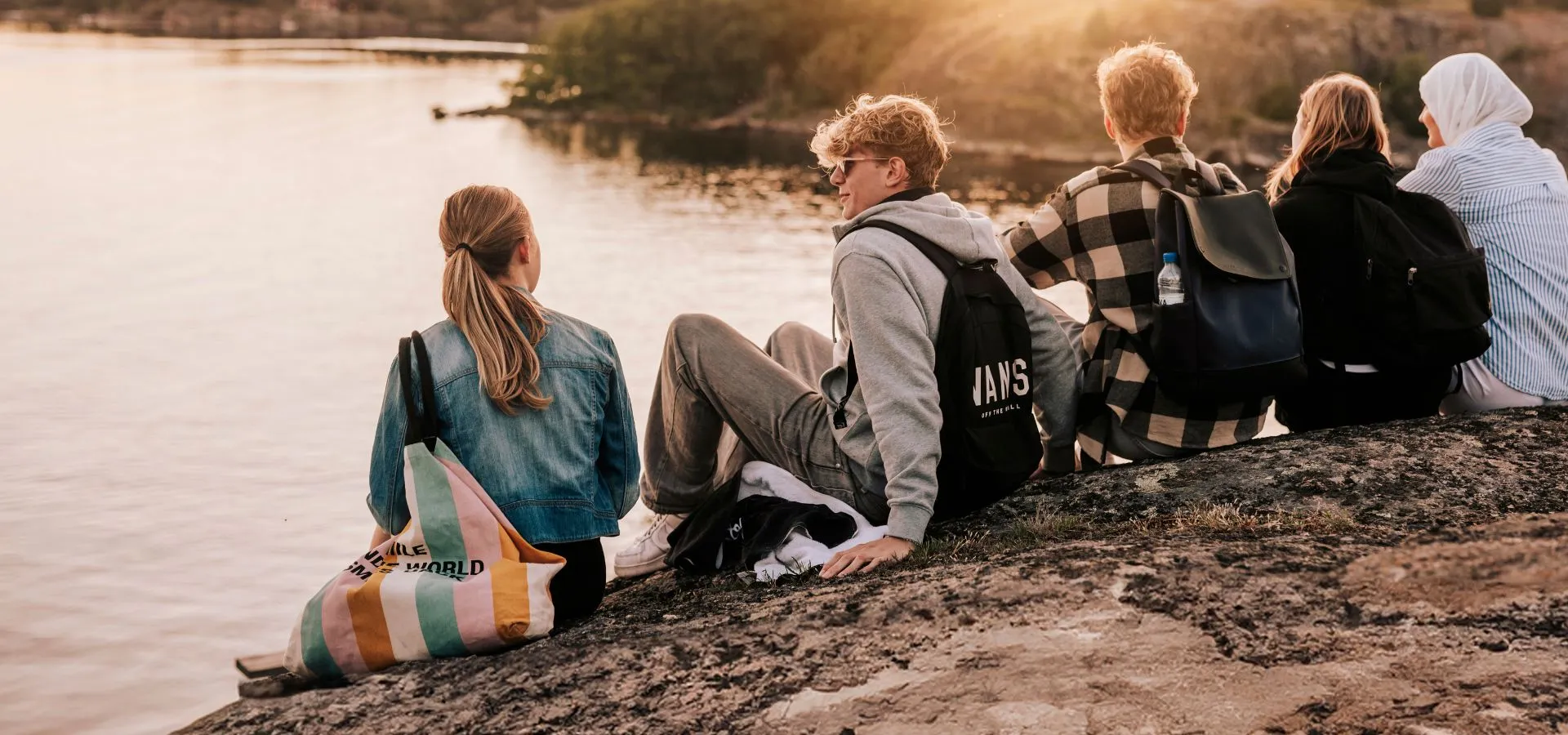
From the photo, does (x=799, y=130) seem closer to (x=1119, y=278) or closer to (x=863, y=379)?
(x=1119, y=278)

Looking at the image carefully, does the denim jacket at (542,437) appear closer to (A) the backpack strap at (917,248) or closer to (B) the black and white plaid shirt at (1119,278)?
(A) the backpack strap at (917,248)

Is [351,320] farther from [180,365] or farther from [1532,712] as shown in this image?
[1532,712]

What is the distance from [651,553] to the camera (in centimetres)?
474

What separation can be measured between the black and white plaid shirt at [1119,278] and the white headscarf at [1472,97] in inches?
38.3

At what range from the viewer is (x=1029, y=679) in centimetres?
323

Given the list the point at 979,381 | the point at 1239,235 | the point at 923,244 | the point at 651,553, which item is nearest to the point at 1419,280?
the point at 1239,235

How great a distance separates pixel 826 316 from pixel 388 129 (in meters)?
40.6

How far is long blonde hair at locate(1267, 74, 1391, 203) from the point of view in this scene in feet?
15.6

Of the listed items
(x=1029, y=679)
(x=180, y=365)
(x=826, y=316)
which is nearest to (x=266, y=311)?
(x=180, y=365)

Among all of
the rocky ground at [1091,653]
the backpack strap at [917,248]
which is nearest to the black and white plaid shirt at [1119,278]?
the backpack strap at [917,248]

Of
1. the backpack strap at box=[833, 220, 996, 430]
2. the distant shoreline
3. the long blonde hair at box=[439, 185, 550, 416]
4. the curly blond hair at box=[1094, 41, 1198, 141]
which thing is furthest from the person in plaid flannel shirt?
the distant shoreline

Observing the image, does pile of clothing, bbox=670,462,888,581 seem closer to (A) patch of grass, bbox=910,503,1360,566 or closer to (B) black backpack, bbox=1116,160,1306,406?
(A) patch of grass, bbox=910,503,1360,566

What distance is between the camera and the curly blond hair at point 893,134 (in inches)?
161

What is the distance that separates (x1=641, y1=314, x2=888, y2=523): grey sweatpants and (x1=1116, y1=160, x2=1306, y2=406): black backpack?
1129mm
